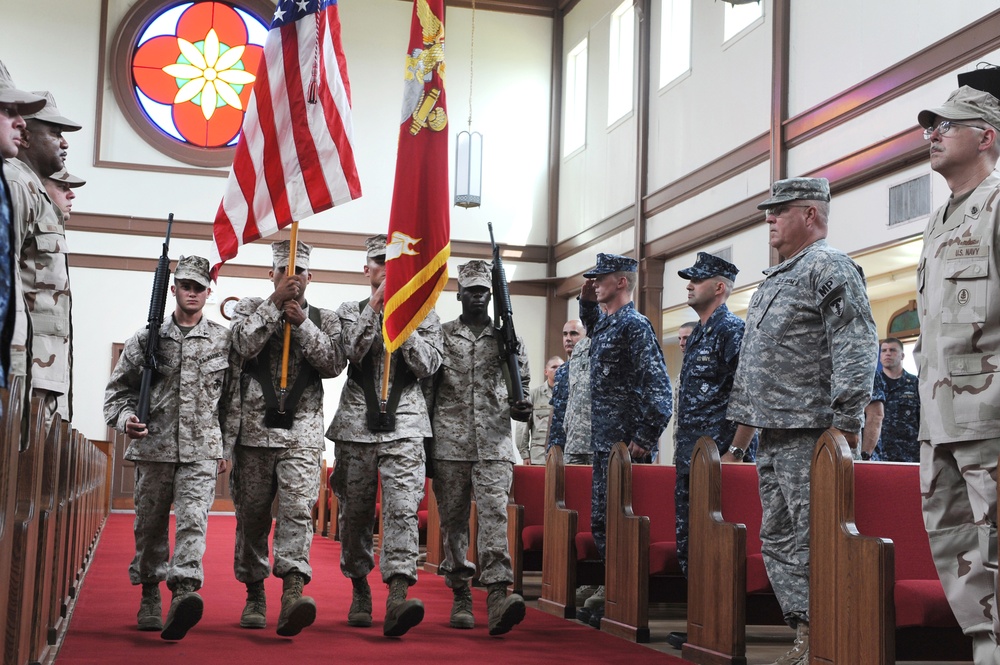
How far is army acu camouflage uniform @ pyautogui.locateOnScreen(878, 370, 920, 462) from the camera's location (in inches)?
273

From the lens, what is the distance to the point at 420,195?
14.6 feet

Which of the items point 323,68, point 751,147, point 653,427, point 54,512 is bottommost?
point 54,512

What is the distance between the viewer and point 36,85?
1323 centimetres

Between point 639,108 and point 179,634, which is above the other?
point 639,108

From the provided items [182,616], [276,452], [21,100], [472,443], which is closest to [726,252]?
[472,443]

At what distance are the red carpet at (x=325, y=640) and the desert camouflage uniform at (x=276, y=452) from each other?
0.98 feet

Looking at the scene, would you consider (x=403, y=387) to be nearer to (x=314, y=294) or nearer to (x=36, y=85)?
(x=314, y=294)

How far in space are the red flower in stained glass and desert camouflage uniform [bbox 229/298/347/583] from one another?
1028 centimetres

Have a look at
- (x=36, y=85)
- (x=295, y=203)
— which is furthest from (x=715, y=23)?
(x=36, y=85)

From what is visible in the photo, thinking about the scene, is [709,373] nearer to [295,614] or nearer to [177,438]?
[295,614]

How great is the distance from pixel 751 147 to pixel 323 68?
587 cm

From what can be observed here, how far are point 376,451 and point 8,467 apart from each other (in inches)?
86.7

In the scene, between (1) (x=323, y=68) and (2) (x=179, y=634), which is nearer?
(2) (x=179, y=634)

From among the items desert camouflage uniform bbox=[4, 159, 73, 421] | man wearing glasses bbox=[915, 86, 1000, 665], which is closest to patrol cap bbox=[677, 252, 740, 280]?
man wearing glasses bbox=[915, 86, 1000, 665]
